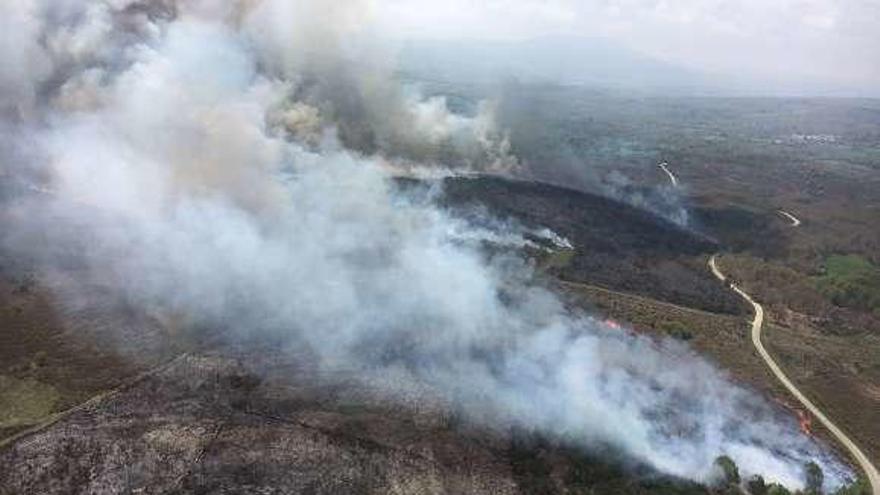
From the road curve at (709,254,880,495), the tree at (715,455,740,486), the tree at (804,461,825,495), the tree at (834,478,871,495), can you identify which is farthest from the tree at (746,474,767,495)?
the road curve at (709,254,880,495)

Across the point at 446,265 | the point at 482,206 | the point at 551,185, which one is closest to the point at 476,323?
the point at 446,265

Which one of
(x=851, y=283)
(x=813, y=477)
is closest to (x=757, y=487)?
(x=813, y=477)

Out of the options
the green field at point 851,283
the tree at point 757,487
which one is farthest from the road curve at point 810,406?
the green field at point 851,283

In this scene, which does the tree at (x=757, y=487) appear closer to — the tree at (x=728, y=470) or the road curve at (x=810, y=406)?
the tree at (x=728, y=470)

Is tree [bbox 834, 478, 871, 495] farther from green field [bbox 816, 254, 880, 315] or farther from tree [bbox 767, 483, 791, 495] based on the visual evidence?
green field [bbox 816, 254, 880, 315]

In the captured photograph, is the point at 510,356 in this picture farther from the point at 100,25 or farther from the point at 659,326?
→ the point at 100,25

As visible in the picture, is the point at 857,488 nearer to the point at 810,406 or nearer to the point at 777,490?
the point at 777,490
